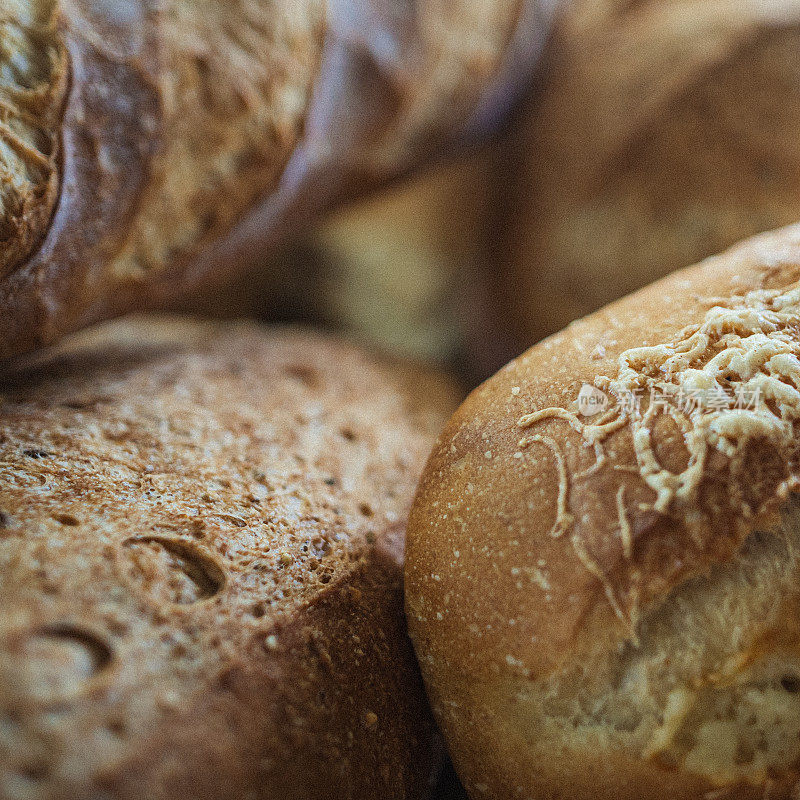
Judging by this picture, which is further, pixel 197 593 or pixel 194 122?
pixel 194 122

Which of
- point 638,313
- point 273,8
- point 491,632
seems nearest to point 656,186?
point 638,313

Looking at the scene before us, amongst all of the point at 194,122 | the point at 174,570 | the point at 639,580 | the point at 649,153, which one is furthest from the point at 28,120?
the point at 649,153

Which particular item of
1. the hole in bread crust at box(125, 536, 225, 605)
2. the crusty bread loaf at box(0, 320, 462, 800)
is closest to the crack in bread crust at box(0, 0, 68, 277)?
the crusty bread loaf at box(0, 320, 462, 800)

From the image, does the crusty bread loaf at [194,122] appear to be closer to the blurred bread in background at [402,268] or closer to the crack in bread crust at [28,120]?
the crack in bread crust at [28,120]

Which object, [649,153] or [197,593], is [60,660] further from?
[649,153]

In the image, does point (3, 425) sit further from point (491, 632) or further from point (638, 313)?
point (638, 313)

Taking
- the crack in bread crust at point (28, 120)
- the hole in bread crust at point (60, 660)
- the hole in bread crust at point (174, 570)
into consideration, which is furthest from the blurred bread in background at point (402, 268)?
the hole in bread crust at point (60, 660)
